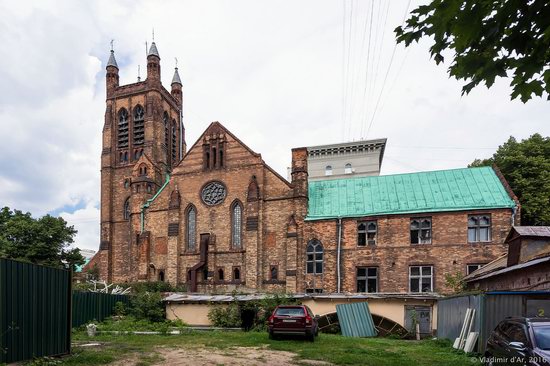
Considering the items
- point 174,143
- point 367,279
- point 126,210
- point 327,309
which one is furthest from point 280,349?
point 174,143

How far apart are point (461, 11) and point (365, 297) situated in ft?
65.8

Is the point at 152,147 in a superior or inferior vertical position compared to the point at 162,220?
superior

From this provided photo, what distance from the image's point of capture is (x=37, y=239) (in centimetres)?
3781

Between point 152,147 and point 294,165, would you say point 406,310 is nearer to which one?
point 294,165

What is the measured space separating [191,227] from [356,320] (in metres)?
17.5

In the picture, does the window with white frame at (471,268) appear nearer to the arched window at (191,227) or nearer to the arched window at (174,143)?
the arched window at (191,227)

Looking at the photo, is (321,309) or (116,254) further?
(116,254)

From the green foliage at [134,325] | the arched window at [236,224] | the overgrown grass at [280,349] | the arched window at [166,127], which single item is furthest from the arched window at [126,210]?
the overgrown grass at [280,349]

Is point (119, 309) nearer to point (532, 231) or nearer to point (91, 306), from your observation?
point (91, 306)

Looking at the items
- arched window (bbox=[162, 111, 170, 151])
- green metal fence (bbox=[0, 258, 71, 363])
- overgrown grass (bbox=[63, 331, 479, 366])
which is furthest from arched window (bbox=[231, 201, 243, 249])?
green metal fence (bbox=[0, 258, 71, 363])

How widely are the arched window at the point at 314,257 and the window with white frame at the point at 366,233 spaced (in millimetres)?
2795

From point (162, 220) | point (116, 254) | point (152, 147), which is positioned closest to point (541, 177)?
point (162, 220)

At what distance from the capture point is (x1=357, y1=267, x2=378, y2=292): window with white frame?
30062 millimetres

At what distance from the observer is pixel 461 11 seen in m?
4.74
